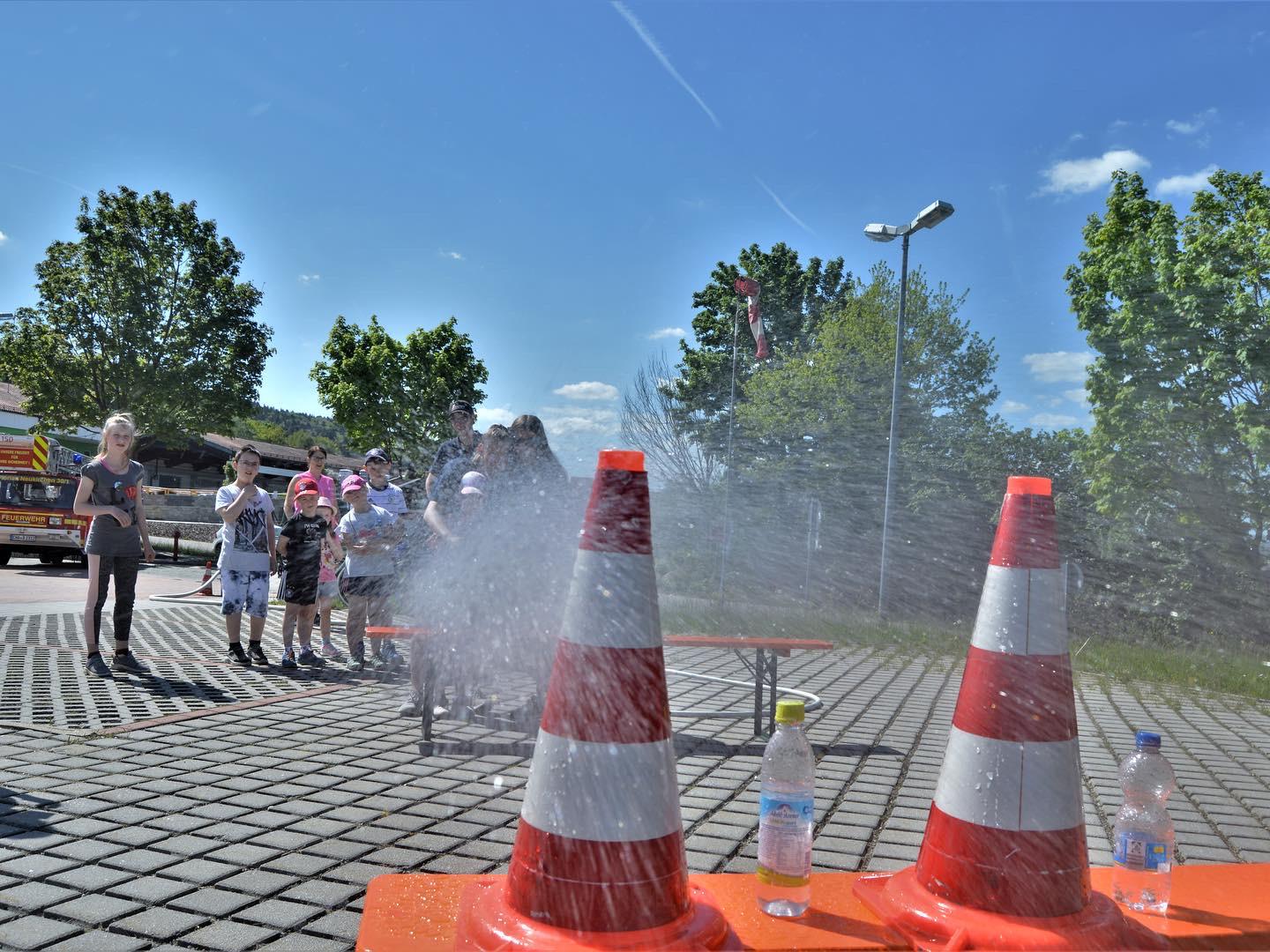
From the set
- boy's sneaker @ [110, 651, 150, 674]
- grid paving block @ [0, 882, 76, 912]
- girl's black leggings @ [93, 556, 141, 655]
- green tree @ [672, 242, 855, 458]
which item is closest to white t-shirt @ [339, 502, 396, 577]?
girl's black leggings @ [93, 556, 141, 655]

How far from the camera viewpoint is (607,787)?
7.22 feet

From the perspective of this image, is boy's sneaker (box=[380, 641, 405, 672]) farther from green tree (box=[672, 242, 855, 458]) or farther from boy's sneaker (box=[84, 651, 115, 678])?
green tree (box=[672, 242, 855, 458])

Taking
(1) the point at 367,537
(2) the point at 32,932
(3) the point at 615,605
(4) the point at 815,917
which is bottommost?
(2) the point at 32,932

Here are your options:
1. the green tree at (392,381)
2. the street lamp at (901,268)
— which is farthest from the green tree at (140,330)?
the street lamp at (901,268)

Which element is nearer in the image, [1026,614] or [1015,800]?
[1015,800]

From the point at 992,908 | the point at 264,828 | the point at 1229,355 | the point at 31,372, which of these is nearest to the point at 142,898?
the point at 264,828

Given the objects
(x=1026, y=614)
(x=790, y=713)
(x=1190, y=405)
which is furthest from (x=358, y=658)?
(x=1190, y=405)

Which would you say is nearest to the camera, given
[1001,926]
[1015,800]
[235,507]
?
[1001,926]

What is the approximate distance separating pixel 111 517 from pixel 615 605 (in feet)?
22.0

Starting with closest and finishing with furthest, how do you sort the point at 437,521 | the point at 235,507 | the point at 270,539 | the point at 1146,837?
the point at 1146,837 < the point at 437,521 < the point at 235,507 < the point at 270,539

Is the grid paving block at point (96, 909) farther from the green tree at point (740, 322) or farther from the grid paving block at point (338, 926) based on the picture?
the green tree at point (740, 322)

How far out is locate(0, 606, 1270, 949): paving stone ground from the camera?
10.7 ft

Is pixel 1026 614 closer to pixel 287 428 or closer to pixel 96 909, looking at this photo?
pixel 96 909

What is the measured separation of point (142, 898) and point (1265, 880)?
143 inches
